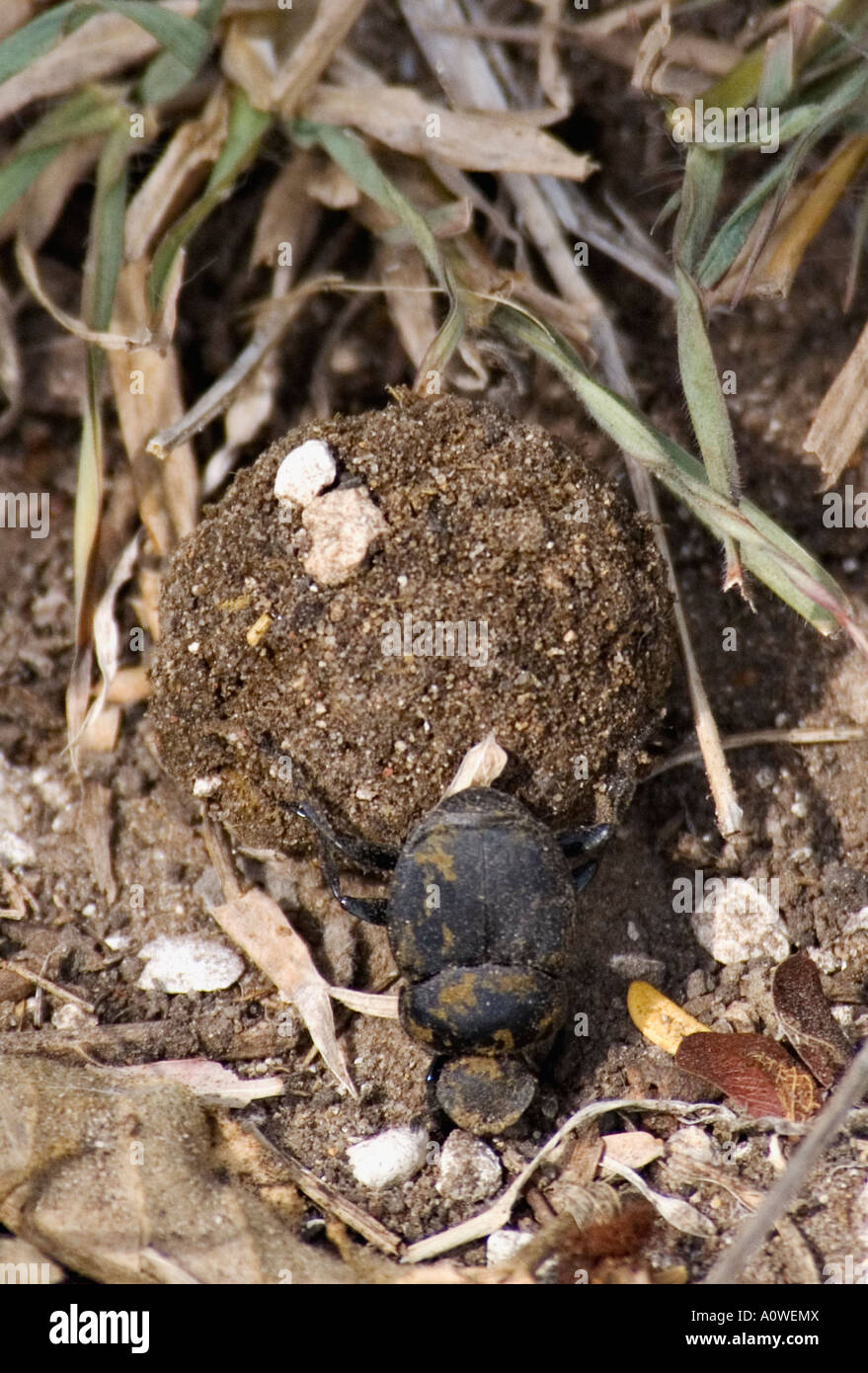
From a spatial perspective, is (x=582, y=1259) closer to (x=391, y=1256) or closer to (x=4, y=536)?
(x=391, y=1256)

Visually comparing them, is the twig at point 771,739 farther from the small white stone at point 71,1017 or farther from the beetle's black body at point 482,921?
the small white stone at point 71,1017

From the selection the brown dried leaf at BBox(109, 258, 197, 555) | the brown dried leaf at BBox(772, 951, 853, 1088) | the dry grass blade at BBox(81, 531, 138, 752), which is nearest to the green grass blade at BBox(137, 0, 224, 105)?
the brown dried leaf at BBox(109, 258, 197, 555)

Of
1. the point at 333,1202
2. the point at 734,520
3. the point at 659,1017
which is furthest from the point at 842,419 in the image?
the point at 333,1202

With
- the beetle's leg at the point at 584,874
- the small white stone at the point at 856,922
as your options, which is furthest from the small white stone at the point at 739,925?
the beetle's leg at the point at 584,874

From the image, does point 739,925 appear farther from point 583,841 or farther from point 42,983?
point 42,983

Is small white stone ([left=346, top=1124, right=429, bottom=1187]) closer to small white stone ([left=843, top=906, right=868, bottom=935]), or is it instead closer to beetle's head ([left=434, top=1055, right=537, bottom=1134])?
beetle's head ([left=434, top=1055, right=537, bottom=1134])
